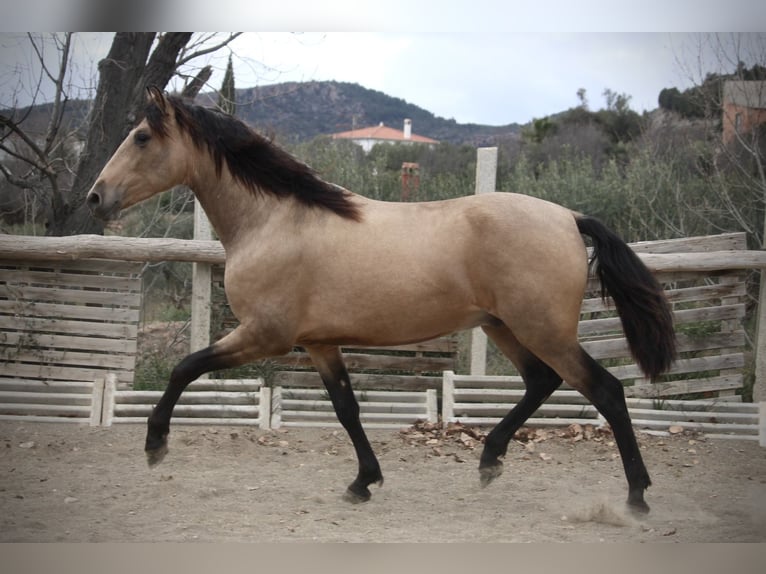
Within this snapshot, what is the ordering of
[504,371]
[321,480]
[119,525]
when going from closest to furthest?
[119,525]
[321,480]
[504,371]

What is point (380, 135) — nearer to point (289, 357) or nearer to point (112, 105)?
point (289, 357)

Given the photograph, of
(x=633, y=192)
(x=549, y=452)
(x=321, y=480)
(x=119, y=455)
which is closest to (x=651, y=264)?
(x=633, y=192)

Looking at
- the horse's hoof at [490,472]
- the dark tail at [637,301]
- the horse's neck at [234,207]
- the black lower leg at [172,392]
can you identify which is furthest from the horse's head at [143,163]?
the horse's hoof at [490,472]

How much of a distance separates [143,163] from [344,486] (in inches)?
76.8

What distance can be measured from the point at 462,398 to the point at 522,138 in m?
2.30

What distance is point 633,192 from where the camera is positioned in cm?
569

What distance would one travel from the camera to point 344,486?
159 inches

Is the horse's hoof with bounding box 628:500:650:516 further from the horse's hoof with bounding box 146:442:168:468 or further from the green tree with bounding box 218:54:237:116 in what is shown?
the green tree with bounding box 218:54:237:116

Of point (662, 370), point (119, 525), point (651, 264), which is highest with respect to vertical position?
point (651, 264)

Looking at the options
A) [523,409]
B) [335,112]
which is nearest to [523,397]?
[523,409]

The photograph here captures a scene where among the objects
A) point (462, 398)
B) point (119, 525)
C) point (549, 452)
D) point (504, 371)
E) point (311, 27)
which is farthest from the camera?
point (504, 371)

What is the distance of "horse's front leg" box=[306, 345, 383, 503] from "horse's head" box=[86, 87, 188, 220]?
1100mm

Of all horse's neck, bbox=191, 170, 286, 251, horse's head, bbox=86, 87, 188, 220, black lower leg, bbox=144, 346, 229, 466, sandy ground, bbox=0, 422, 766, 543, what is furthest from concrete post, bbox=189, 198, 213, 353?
black lower leg, bbox=144, 346, 229, 466

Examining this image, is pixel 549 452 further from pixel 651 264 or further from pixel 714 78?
pixel 714 78
